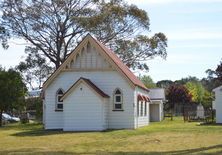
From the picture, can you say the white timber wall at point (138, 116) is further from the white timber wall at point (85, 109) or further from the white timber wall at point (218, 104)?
the white timber wall at point (218, 104)

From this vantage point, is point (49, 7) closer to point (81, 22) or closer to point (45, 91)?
point (81, 22)

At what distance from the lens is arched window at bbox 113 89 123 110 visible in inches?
1588

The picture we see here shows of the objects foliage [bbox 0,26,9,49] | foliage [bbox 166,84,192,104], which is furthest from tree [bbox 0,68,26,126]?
foliage [bbox 166,84,192,104]

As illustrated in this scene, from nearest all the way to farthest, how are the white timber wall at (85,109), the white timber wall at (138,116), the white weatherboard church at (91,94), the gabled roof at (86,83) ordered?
the gabled roof at (86,83) → the white timber wall at (85,109) → the white weatherboard church at (91,94) → the white timber wall at (138,116)

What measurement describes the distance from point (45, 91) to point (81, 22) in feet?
56.2

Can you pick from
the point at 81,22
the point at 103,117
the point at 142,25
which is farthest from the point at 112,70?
the point at 142,25

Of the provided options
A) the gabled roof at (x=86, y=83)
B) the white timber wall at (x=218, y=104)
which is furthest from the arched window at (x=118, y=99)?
the white timber wall at (x=218, y=104)

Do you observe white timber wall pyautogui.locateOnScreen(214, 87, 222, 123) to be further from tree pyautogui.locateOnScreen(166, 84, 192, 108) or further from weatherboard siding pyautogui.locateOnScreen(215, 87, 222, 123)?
tree pyautogui.locateOnScreen(166, 84, 192, 108)

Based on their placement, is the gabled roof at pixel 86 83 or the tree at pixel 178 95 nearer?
the gabled roof at pixel 86 83

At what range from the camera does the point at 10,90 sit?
177 feet


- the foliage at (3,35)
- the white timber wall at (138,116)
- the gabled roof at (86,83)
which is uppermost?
the foliage at (3,35)

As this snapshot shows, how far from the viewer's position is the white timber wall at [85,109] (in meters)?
38.1

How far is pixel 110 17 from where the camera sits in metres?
59.9

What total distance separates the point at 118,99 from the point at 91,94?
3.28 m
